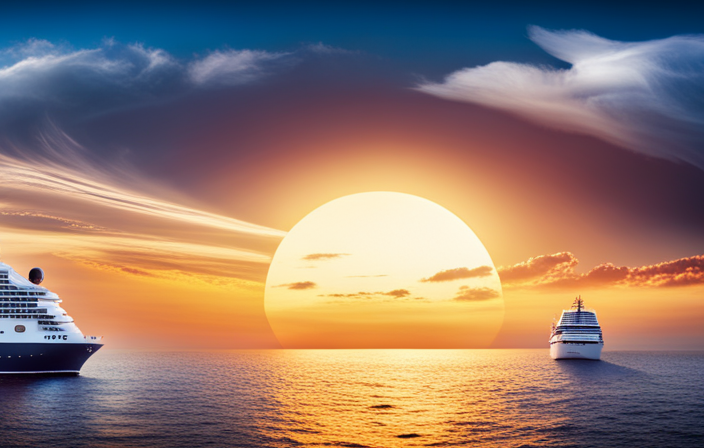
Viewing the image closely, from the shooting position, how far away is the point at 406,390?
116375 mm

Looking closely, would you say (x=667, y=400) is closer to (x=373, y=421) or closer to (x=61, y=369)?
(x=373, y=421)

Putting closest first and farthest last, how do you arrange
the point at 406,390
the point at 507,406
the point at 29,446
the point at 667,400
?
1. the point at 29,446
2. the point at 507,406
3. the point at 667,400
4. the point at 406,390

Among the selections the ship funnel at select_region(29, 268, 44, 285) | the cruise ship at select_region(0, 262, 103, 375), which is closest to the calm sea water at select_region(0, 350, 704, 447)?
the cruise ship at select_region(0, 262, 103, 375)

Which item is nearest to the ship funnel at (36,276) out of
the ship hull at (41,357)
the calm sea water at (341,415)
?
the ship hull at (41,357)

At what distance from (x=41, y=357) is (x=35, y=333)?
5.10 metres

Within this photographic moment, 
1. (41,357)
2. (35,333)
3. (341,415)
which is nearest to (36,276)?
(35,333)

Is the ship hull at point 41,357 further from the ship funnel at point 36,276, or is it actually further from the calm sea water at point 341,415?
the ship funnel at point 36,276

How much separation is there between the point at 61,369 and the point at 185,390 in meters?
34.7

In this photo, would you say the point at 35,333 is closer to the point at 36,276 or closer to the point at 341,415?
the point at 36,276

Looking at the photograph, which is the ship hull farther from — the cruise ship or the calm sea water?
the calm sea water

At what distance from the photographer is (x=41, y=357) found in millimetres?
119688

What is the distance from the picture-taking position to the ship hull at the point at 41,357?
382 ft

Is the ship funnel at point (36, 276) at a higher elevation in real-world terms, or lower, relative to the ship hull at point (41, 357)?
higher

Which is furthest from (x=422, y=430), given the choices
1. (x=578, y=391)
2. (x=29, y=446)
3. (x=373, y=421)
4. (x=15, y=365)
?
(x=15, y=365)
